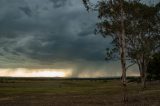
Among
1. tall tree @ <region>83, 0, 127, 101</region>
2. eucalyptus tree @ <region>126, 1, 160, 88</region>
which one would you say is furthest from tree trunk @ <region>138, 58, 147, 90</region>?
tall tree @ <region>83, 0, 127, 101</region>

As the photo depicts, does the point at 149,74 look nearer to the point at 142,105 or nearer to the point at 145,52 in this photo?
the point at 145,52

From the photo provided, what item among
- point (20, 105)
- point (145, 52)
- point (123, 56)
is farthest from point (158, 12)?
point (20, 105)

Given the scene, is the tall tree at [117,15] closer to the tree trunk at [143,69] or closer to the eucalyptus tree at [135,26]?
the eucalyptus tree at [135,26]

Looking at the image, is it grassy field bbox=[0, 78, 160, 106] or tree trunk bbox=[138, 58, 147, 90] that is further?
tree trunk bbox=[138, 58, 147, 90]

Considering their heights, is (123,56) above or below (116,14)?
below

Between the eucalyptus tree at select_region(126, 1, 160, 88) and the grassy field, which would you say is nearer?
the grassy field

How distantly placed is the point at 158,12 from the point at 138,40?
6.50 meters

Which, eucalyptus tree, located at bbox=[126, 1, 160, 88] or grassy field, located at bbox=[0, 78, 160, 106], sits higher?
eucalyptus tree, located at bbox=[126, 1, 160, 88]

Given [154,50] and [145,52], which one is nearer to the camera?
[145,52]

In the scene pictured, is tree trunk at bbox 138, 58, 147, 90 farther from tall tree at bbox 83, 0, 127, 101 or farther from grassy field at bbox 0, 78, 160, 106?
tall tree at bbox 83, 0, 127, 101

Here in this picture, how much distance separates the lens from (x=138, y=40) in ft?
244

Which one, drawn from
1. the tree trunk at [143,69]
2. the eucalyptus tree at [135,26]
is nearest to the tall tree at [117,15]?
the eucalyptus tree at [135,26]

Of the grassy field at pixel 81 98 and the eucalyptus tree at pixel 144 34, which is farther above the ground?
the eucalyptus tree at pixel 144 34

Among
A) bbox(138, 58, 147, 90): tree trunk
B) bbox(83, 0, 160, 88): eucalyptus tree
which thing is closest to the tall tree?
bbox(83, 0, 160, 88): eucalyptus tree
